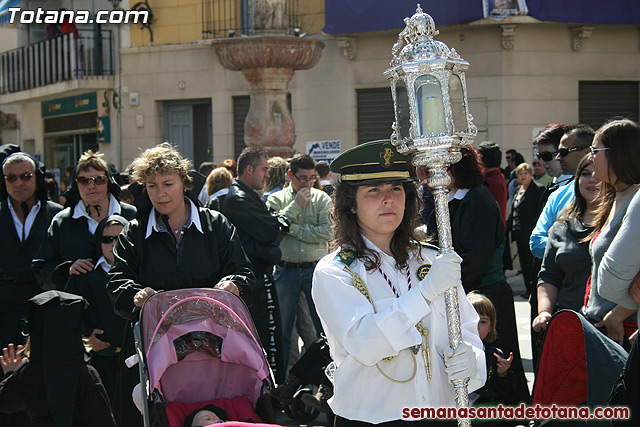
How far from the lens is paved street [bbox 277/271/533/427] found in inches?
276

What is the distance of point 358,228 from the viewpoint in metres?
3.53

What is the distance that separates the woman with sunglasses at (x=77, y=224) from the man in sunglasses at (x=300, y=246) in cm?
204

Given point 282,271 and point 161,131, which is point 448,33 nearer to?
point 161,131

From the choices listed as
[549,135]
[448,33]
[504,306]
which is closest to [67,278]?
[504,306]

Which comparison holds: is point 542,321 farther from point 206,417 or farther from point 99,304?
point 99,304

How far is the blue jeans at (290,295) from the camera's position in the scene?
313 inches

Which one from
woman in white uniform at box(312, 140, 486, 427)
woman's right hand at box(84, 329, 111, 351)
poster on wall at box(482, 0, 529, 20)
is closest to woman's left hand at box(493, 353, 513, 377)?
woman in white uniform at box(312, 140, 486, 427)

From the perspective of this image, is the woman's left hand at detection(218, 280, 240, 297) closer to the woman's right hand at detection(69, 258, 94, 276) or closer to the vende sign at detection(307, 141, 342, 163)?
the woman's right hand at detection(69, 258, 94, 276)

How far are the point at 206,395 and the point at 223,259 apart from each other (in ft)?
3.15

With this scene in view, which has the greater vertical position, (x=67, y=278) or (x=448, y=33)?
(x=448, y=33)

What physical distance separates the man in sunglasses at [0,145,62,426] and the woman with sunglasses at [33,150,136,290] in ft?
1.81

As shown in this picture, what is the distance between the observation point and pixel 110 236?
5906mm

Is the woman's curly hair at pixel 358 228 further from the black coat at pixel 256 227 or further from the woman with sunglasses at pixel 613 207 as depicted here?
the black coat at pixel 256 227

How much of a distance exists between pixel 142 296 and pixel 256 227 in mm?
2654
